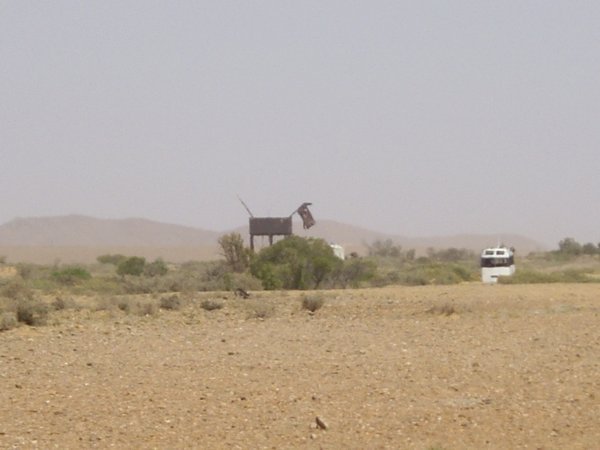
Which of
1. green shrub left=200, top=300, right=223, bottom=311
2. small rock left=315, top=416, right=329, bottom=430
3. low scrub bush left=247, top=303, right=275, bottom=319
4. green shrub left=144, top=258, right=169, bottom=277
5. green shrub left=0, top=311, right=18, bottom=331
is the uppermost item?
green shrub left=144, top=258, right=169, bottom=277

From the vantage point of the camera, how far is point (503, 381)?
14.8 m

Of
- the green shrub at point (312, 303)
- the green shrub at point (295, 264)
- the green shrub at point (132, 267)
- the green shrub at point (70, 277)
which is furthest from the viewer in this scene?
the green shrub at point (132, 267)

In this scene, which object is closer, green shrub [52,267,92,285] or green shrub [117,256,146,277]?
green shrub [52,267,92,285]

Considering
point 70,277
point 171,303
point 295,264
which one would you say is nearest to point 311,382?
point 171,303

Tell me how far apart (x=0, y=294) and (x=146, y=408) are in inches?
686

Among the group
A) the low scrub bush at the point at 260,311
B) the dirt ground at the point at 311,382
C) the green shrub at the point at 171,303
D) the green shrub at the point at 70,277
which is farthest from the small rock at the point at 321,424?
the green shrub at the point at 70,277

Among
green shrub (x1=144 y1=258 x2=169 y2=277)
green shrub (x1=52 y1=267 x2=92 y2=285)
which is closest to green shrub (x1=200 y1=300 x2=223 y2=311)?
green shrub (x1=52 y1=267 x2=92 y2=285)

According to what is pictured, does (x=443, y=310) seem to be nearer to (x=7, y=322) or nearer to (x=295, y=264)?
(x=7, y=322)

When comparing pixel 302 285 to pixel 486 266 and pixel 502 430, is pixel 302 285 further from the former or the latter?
pixel 502 430

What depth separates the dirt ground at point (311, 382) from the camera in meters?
12.4

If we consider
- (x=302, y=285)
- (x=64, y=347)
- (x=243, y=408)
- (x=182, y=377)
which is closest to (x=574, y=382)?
(x=243, y=408)

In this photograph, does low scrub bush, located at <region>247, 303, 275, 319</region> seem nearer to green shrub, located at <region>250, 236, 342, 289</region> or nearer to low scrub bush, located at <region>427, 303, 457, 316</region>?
low scrub bush, located at <region>427, 303, 457, 316</region>

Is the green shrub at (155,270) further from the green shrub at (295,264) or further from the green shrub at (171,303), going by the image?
the green shrub at (171,303)

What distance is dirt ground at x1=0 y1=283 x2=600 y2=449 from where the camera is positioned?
487 inches
